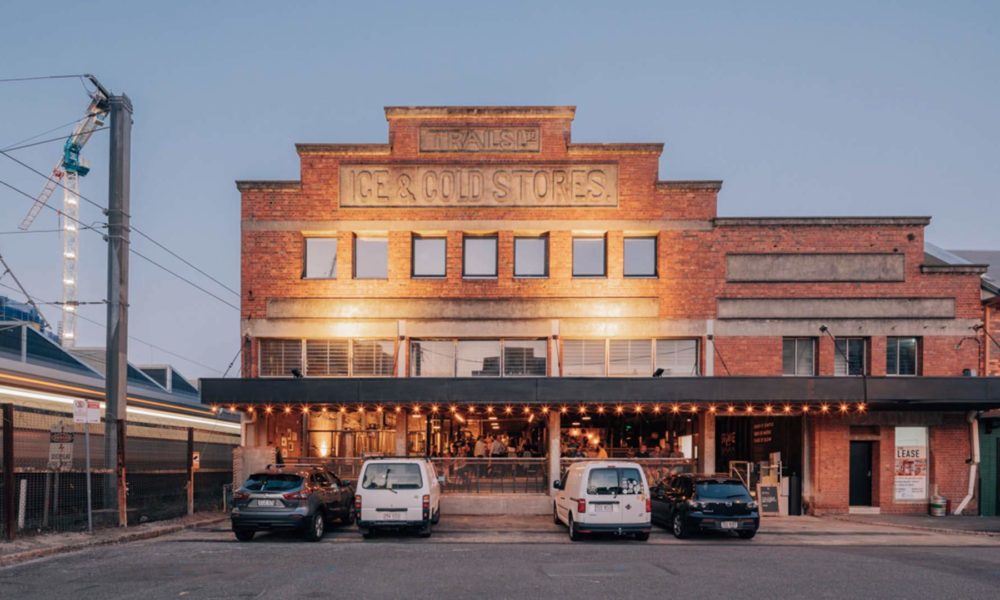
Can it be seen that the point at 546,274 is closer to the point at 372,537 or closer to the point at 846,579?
the point at 372,537

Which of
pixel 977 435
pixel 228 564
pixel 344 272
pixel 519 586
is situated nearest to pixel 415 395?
pixel 344 272

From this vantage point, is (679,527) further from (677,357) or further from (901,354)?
(901,354)

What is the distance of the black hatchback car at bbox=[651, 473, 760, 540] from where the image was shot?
1819 cm

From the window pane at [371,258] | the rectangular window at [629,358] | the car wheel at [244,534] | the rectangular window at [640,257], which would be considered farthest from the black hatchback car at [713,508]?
the window pane at [371,258]

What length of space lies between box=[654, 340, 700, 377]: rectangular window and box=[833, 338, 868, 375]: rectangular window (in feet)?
13.9

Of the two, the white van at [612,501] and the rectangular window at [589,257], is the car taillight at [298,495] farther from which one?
the rectangular window at [589,257]

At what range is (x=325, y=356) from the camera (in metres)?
25.5

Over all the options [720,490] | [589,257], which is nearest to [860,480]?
[720,490]

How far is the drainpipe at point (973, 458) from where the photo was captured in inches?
953

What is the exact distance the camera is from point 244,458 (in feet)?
80.5

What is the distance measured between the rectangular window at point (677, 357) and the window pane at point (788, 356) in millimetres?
2679

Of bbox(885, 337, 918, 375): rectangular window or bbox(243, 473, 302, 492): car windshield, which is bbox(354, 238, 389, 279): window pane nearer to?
bbox(243, 473, 302, 492): car windshield

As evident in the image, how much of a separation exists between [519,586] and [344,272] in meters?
15.4

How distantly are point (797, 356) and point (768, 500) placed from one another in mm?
4548
